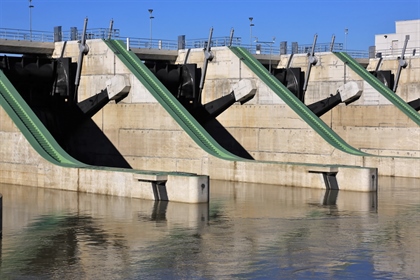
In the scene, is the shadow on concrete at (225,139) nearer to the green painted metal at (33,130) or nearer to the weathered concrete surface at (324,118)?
the weathered concrete surface at (324,118)

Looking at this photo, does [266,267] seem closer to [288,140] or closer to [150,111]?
[150,111]

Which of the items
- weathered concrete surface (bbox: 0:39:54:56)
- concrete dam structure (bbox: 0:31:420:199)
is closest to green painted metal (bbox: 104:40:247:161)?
concrete dam structure (bbox: 0:31:420:199)

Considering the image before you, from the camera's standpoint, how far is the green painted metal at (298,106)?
44438 millimetres

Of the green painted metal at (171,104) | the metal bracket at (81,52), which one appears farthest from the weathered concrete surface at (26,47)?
the green painted metal at (171,104)

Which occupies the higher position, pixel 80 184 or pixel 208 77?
pixel 208 77

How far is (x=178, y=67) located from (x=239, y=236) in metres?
26.0

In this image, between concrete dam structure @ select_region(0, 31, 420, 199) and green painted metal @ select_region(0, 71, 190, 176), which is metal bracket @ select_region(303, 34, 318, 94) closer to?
concrete dam structure @ select_region(0, 31, 420, 199)

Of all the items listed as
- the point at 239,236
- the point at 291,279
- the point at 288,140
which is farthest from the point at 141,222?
the point at 288,140

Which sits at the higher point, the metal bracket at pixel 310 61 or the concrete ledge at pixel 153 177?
the metal bracket at pixel 310 61

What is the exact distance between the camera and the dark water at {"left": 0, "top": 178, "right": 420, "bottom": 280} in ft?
65.1

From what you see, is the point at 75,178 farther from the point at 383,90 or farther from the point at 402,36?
the point at 402,36

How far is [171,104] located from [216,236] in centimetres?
1837

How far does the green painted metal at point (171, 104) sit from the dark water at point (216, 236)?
464 cm

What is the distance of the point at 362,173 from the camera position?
119 feet
